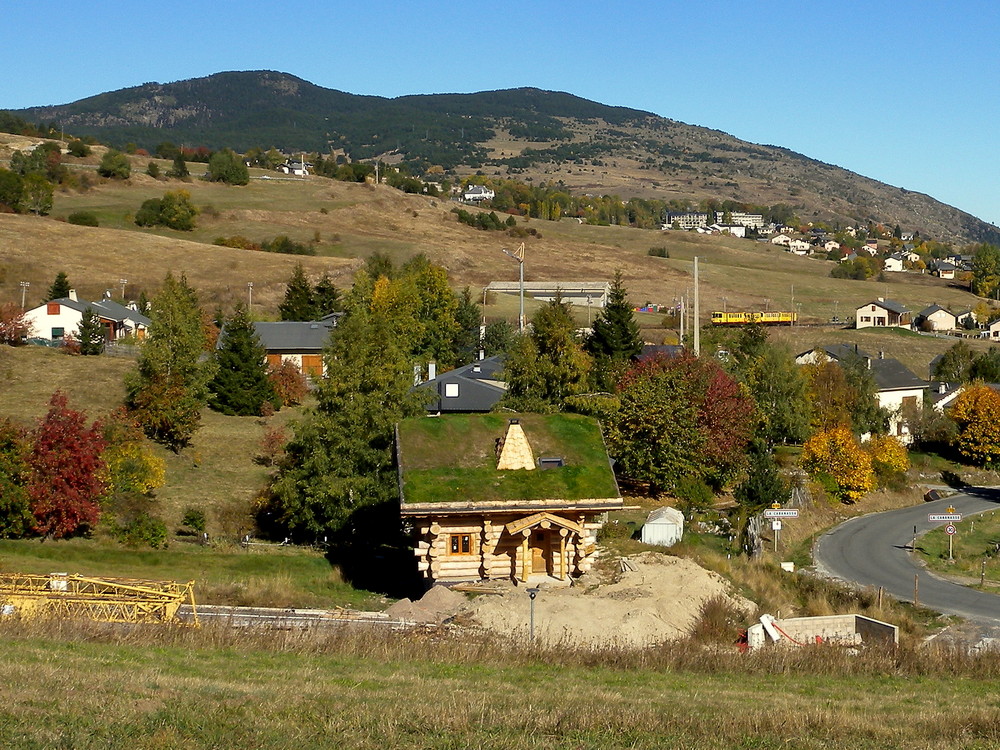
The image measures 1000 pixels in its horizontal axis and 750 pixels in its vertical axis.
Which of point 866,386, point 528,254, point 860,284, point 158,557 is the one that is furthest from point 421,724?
point 860,284

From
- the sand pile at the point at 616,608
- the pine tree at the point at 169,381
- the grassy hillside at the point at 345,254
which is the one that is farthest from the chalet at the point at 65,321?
the sand pile at the point at 616,608

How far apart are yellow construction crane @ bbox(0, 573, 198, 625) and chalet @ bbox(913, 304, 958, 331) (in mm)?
98400

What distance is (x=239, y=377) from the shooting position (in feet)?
184

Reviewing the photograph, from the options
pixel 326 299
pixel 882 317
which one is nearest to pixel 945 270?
pixel 882 317

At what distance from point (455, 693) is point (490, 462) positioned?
12727 mm

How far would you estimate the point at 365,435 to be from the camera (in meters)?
34.6

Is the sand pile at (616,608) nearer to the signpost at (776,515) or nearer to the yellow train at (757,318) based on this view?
the signpost at (776,515)

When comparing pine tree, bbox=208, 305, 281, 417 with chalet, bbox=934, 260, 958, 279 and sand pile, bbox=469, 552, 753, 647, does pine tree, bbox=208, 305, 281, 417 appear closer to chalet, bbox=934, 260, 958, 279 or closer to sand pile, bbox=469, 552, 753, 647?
sand pile, bbox=469, 552, 753, 647

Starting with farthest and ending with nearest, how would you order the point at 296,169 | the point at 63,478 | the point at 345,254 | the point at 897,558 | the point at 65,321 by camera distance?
the point at 296,169
the point at 345,254
the point at 65,321
the point at 897,558
the point at 63,478

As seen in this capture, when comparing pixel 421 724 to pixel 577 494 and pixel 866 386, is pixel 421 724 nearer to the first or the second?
pixel 577 494

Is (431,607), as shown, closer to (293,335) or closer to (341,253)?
(293,335)

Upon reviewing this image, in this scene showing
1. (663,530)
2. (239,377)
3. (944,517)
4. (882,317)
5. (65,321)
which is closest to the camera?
(663,530)

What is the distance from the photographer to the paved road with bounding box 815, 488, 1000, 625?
106 feet

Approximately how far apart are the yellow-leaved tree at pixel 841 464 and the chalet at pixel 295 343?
103 feet
